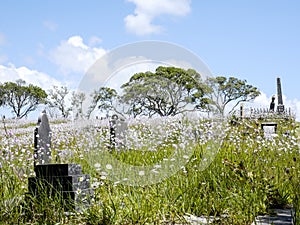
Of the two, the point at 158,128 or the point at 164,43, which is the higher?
the point at 164,43

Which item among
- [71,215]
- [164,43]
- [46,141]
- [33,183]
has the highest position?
[164,43]

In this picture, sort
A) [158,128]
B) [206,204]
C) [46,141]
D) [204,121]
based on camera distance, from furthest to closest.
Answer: [46,141] → [158,128] → [204,121] → [206,204]

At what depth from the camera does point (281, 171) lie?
6.43m

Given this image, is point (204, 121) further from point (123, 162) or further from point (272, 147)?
point (272, 147)

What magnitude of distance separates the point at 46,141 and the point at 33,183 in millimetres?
2429

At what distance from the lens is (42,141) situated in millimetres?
7363

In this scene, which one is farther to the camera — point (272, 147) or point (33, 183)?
point (272, 147)

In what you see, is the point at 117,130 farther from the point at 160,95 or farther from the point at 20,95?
the point at 20,95

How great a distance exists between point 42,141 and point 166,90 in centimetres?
292

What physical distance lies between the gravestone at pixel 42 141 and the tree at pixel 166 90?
87.5 inches

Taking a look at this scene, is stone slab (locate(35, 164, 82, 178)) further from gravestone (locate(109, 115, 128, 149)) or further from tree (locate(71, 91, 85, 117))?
gravestone (locate(109, 115, 128, 149))

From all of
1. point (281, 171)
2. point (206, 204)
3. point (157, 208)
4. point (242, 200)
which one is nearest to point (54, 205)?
point (157, 208)

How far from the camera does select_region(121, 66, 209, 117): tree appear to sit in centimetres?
545

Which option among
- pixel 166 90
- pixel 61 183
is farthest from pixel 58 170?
pixel 166 90
